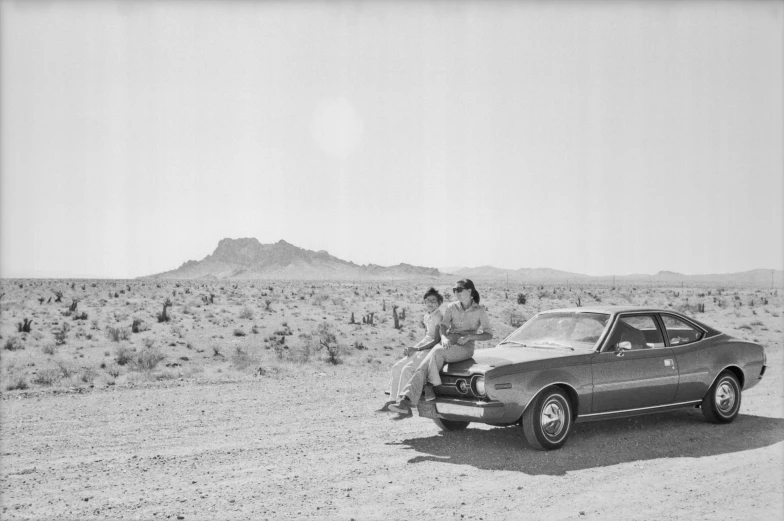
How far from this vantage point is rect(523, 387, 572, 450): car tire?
775 cm

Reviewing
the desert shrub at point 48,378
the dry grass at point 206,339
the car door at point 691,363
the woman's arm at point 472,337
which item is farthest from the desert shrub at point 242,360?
the car door at point 691,363

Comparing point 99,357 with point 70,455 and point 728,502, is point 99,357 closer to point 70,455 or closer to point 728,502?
point 70,455

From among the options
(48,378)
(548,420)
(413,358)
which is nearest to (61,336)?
(48,378)

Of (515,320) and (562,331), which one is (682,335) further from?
(515,320)

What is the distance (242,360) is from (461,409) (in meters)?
13.9

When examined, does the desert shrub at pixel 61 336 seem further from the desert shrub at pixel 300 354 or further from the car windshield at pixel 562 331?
the car windshield at pixel 562 331

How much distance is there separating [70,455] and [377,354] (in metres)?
15.0

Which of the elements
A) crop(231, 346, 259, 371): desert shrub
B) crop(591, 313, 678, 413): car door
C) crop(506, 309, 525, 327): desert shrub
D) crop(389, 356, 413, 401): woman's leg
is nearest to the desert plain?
crop(591, 313, 678, 413): car door

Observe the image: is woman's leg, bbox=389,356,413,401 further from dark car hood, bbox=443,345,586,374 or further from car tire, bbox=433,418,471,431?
car tire, bbox=433,418,471,431

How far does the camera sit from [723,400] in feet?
30.7

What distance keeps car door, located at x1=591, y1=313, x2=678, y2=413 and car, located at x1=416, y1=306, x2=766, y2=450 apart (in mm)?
12

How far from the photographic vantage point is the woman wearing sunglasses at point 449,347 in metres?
8.26

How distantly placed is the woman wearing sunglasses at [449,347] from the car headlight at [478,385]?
1.63ft

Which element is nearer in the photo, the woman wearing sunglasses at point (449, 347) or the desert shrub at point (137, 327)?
the woman wearing sunglasses at point (449, 347)
